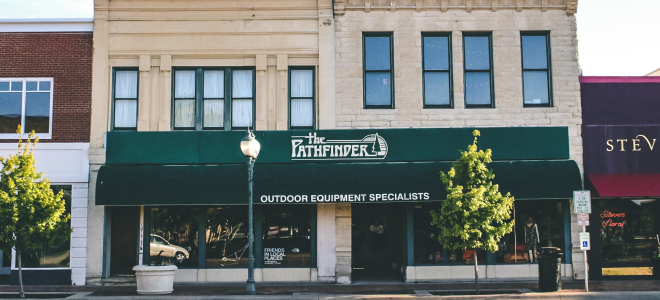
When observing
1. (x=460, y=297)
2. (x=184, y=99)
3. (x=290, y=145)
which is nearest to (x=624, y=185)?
(x=460, y=297)

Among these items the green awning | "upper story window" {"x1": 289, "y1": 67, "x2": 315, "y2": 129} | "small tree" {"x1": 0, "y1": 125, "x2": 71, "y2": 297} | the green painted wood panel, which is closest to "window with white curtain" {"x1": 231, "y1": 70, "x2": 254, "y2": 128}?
the green painted wood panel

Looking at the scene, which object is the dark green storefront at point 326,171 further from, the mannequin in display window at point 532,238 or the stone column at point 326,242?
the mannequin in display window at point 532,238

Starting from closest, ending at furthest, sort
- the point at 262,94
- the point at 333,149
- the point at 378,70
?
the point at 333,149 < the point at 262,94 < the point at 378,70

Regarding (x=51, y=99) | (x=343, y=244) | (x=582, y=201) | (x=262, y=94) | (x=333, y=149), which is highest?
(x=262, y=94)

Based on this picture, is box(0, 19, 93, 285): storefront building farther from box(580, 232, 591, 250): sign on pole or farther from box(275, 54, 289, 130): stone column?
box(580, 232, 591, 250): sign on pole

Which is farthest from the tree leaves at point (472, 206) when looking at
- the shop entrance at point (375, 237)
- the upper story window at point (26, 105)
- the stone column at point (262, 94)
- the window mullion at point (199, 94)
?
→ the upper story window at point (26, 105)

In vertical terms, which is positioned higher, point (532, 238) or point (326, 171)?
point (326, 171)

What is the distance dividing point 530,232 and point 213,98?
10687mm

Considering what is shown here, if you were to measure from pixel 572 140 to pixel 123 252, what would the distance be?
14310 mm

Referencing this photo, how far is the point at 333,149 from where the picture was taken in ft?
51.9

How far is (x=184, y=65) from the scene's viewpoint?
16.5m

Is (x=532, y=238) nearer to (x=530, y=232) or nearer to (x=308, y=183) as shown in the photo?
(x=530, y=232)

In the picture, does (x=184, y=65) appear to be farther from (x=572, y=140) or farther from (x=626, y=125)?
(x=626, y=125)

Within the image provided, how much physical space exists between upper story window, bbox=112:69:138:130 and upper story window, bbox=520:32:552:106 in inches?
483
